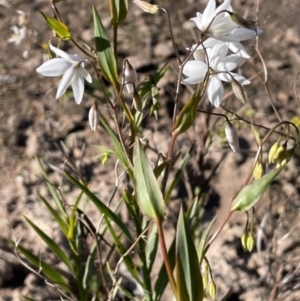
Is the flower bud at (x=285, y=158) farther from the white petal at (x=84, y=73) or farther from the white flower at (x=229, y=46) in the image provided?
→ the white petal at (x=84, y=73)

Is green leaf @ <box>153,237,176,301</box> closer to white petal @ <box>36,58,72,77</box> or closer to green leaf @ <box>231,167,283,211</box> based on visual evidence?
green leaf @ <box>231,167,283,211</box>

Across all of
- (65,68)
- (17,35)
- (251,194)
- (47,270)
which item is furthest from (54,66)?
(17,35)

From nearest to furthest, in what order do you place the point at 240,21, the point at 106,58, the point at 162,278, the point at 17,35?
the point at 240,21
the point at 106,58
the point at 162,278
the point at 17,35

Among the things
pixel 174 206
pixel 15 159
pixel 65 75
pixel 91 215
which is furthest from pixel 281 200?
pixel 65 75

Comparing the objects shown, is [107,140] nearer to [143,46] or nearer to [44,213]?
[44,213]

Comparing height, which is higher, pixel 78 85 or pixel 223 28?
pixel 223 28

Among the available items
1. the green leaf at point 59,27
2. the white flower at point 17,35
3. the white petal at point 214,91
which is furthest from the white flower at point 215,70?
the white flower at point 17,35

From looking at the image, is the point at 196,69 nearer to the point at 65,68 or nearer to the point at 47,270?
the point at 65,68

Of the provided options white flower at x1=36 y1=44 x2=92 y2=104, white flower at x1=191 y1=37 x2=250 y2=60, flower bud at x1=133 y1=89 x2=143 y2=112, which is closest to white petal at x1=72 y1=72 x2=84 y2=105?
white flower at x1=36 y1=44 x2=92 y2=104
